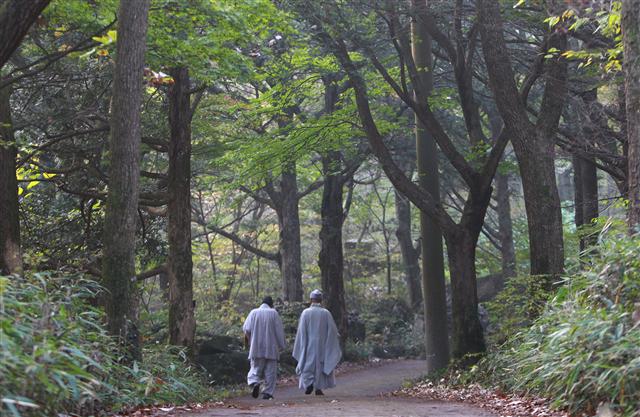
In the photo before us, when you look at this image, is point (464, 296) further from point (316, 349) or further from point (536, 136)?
point (536, 136)

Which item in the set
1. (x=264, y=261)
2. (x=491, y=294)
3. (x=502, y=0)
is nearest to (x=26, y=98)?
(x=502, y=0)

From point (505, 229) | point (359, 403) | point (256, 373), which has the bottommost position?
point (359, 403)

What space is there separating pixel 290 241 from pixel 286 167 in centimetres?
647

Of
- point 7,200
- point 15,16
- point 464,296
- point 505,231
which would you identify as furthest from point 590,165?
point 15,16

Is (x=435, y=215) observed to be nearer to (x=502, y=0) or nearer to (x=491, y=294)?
(x=502, y=0)

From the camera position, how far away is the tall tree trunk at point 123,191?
10.3m

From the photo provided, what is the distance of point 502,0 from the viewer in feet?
58.7

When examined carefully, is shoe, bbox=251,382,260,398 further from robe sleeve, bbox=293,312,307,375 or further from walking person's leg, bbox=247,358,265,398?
robe sleeve, bbox=293,312,307,375

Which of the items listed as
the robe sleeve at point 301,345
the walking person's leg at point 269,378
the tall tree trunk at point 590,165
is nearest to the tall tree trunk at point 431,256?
the tall tree trunk at point 590,165

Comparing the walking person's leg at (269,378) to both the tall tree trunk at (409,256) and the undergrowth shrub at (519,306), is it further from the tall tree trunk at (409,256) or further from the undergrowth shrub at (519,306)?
the tall tree trunk at (409,256)

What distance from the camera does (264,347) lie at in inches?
608

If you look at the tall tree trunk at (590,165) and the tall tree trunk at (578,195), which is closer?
the tall tree trunk at (590,165)

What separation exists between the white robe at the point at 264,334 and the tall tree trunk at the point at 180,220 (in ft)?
4.11

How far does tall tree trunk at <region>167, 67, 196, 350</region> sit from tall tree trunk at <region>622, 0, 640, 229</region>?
Result: 8.85 m
